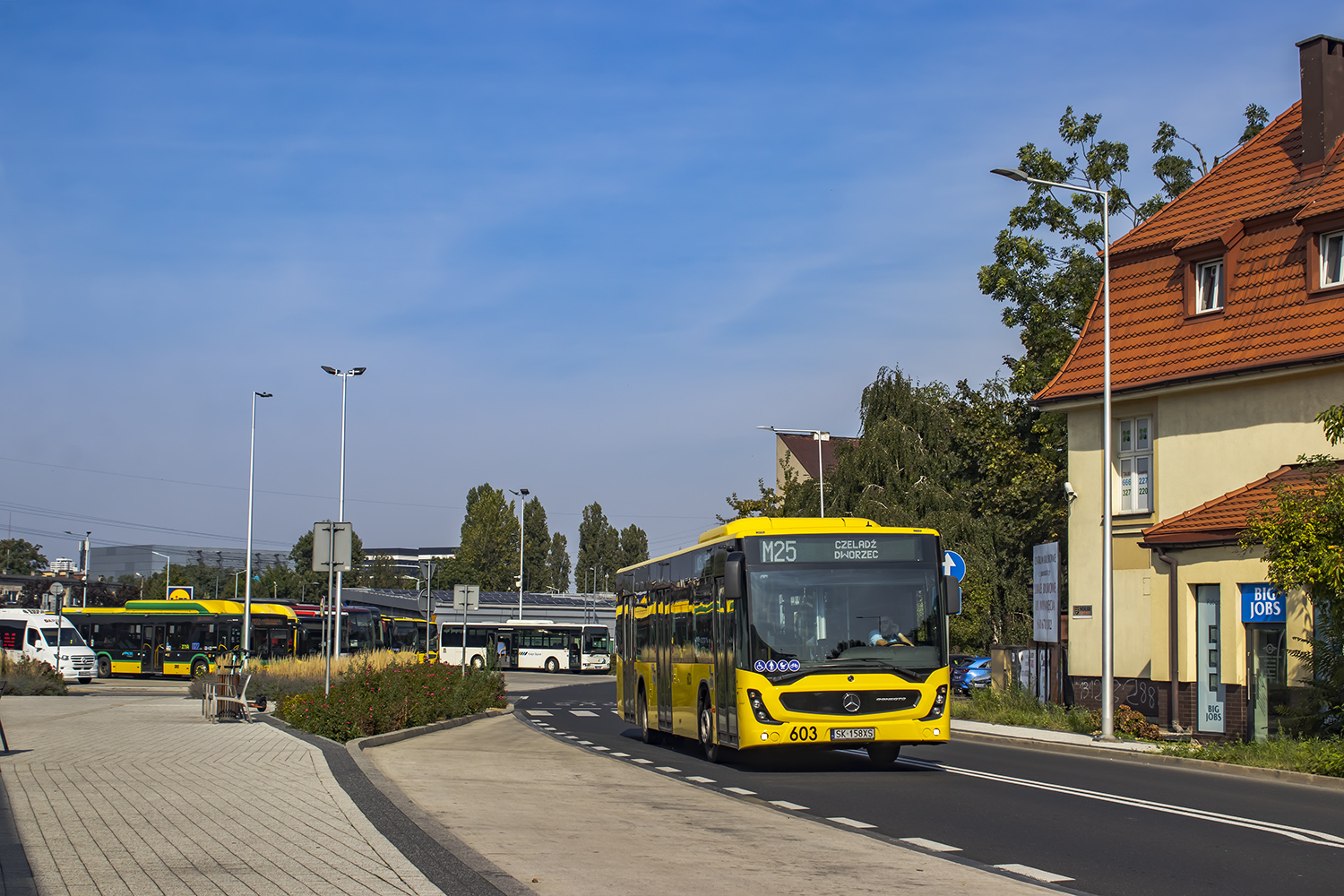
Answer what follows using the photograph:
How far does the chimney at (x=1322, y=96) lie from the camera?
26.2 meters

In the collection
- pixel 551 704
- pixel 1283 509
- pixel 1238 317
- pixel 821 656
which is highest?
pixel 1238 317

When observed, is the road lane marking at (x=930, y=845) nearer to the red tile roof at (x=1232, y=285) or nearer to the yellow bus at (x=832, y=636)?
the yellow bus at (x=832, y=636)

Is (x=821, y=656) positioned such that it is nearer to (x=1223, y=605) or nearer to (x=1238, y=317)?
(x=1223, y=605)

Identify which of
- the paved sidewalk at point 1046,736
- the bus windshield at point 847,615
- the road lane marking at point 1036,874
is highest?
the bus windshield at point 847,615

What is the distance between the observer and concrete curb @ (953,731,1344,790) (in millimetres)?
16594

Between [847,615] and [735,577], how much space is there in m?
1.44

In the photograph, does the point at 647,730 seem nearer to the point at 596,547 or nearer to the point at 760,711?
the point at 760,711

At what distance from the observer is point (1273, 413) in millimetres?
24844

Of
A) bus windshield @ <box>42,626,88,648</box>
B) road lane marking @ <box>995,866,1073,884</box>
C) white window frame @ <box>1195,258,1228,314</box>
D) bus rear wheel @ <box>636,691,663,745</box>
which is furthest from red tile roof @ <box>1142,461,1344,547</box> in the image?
bus windshield @ <box>42,626,88,648</box>

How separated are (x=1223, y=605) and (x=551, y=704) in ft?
65.9

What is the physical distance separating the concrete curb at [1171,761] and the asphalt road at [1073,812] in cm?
33

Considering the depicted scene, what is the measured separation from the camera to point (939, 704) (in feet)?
54.3

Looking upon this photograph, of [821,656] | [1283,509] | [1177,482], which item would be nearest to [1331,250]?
[1177,482]

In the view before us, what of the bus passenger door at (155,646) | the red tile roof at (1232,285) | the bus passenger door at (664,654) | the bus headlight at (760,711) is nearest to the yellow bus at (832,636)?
the bus headlight at (760,711)
